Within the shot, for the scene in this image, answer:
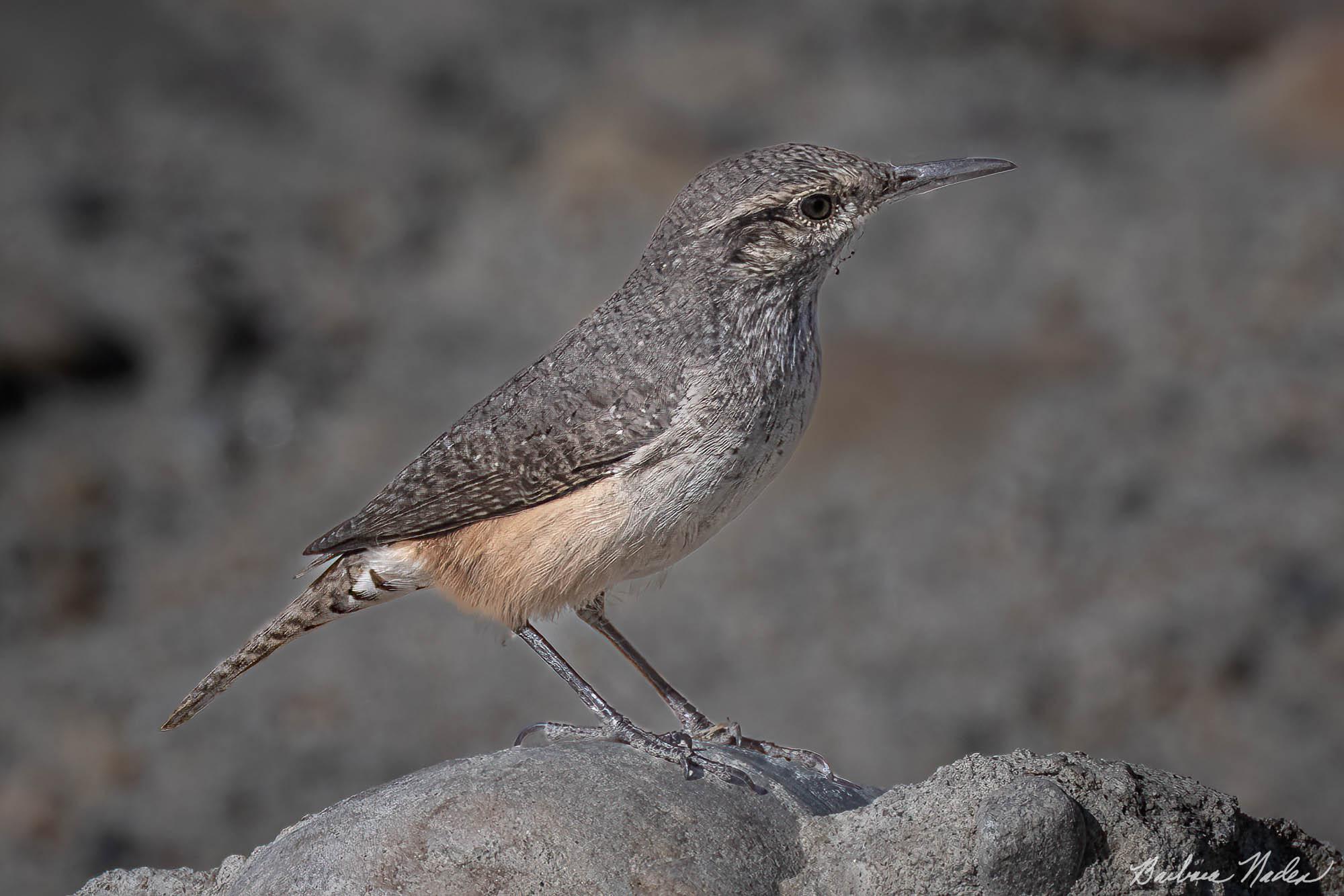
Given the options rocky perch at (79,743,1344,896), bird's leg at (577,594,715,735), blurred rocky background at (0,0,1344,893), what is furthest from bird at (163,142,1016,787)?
blurred rocky background at (0,0,1344,893)

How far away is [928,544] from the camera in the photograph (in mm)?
9062

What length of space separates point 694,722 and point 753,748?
0.22 meters

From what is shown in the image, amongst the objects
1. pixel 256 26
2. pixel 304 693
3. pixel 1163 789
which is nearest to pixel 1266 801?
pixel 1163 789

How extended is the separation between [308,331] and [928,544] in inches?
220

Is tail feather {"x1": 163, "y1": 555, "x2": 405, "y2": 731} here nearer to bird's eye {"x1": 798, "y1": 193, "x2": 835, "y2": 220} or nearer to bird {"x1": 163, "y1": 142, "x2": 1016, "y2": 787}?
bird {"x1": 163, "y1": 142, "x2": 1016, "y2": 787}

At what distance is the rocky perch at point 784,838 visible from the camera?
3.71 m

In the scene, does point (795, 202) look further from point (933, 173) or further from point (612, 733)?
point (612, 733)

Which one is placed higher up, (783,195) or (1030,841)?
(783,195)

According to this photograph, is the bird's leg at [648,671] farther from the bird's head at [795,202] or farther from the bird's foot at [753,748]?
the bird's head at [795,202]

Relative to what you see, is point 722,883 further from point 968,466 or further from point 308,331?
point 308,331

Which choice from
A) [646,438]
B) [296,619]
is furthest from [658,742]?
[296,619]

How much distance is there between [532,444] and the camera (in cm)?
456

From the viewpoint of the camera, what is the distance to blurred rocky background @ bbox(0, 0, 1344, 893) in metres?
8.12
